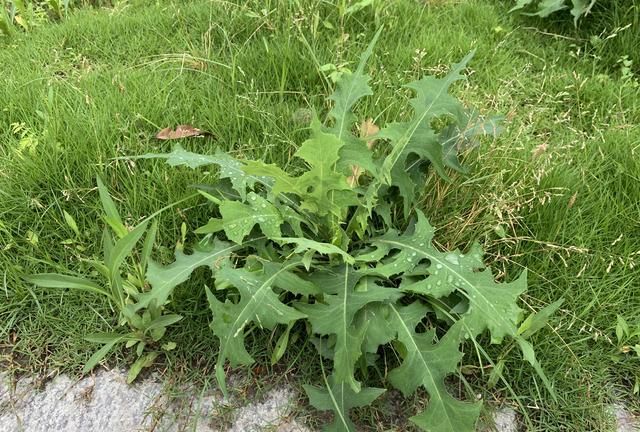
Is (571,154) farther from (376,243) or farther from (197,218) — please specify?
(197,218)

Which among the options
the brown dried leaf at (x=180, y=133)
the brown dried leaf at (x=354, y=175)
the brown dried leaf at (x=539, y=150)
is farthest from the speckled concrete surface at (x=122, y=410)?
the brown dried leaf at (x=539, y=150)

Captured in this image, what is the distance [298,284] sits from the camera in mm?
1743

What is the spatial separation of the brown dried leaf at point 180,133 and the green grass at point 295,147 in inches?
1.6

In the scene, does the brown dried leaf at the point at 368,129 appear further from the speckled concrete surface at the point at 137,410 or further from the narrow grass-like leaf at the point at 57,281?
the narrow grass-like leaf at the point at 57,281

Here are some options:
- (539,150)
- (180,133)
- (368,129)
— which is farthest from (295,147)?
(539,150)

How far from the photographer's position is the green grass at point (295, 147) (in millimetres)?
1903

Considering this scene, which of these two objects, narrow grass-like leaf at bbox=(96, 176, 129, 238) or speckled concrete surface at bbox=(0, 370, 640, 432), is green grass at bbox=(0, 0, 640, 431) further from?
narrow grass-like leaf at bbox=(96, 176, 129, 238)

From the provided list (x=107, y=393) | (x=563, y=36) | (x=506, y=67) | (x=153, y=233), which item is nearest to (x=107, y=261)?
(x=153, y=233)

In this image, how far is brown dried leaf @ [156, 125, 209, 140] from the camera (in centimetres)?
234

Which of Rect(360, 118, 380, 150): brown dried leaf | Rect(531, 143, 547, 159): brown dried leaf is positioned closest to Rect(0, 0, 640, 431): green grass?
Rect(531, 143, 547, 159): brown dried leaf

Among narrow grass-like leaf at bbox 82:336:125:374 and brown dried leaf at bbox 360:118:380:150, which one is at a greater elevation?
brown dried leaf at bbox 360:118:380:150

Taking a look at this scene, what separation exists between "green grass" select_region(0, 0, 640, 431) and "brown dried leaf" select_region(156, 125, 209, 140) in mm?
42

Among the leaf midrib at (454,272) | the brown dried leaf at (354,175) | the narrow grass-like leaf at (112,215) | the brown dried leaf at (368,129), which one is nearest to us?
the leaf midrib at (454,272)

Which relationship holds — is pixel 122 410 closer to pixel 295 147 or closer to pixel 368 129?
pixel 295 147
